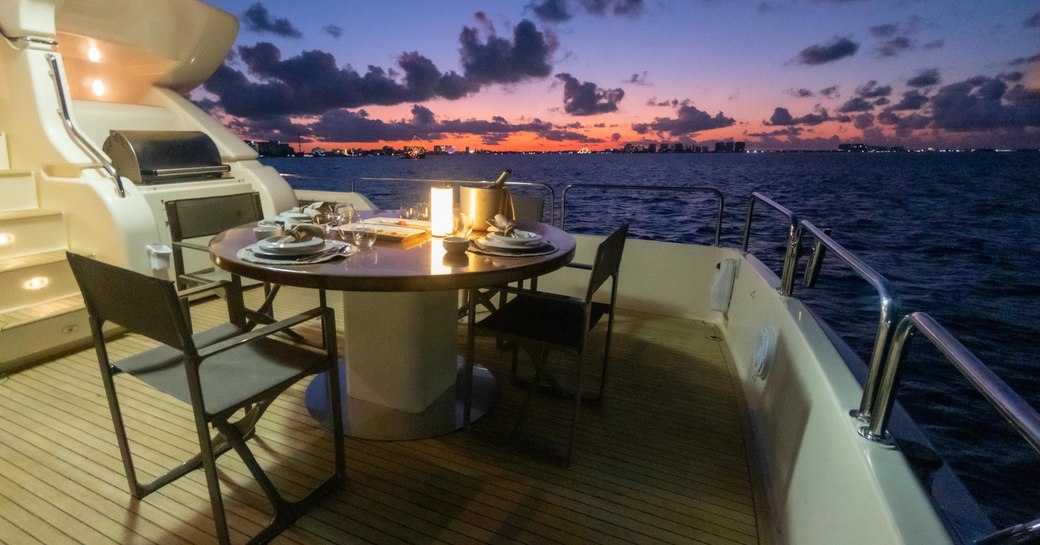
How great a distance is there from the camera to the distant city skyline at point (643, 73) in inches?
696

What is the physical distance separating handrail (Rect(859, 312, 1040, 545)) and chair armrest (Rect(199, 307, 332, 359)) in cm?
131

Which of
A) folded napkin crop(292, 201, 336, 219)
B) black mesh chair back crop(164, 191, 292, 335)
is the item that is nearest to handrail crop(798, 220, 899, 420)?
folded napkin crop(292, 201, 336, 219)

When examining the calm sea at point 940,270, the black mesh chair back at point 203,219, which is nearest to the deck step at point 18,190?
the black mesh chair back at point 203,219

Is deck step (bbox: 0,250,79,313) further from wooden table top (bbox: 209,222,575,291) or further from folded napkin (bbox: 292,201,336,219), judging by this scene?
wooden table top (bbox: 209,222,575,291)

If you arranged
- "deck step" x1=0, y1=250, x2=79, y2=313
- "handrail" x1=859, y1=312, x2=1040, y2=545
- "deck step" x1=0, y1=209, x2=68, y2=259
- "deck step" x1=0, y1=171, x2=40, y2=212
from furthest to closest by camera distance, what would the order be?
1. "deck step" x1=0, y1=171, x2=40, y2=212
2. "deck step" x1=0, y1=209, x2=68, y2=259
3. "deck step" x1=0, y1=250, x2=79, y2=313
4. "handrail" x1=859, y1=312, x2=1040, y2=545

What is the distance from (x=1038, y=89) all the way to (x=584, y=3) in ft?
81.2

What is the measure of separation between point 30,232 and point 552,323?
3180 mm

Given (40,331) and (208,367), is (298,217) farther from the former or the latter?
(40,331)

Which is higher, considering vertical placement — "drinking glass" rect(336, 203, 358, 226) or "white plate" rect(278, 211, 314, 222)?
"drinking glass" rect(336, 203, 358, 226)

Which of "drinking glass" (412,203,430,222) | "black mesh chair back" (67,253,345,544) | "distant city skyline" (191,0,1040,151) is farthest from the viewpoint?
"distant city skyline" (191,0,1040,151)

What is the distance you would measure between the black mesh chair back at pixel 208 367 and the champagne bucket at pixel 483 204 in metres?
0.79

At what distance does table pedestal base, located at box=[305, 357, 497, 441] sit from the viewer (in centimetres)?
187

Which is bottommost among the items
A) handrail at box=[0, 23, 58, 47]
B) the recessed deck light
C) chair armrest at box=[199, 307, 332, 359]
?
the recessed deck light

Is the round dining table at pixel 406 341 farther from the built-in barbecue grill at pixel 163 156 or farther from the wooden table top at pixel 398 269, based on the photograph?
the built-in barbecue grill at pixel 163 156
